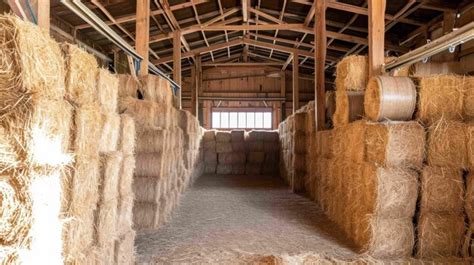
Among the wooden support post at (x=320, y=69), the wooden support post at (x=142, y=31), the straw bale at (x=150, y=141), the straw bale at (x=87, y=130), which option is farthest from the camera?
the wooden support post at (x=320, y=69)

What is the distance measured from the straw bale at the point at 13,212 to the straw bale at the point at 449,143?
12.7 feet

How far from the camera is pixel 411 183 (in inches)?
150

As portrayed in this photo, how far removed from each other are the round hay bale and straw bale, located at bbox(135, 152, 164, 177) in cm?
296

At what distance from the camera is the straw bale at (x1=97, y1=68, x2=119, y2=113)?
119 inches

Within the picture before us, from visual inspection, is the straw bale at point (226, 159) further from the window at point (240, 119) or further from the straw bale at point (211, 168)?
the window at point (240, 119)

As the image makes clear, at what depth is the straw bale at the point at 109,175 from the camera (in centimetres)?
301

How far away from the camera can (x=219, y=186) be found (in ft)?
30.2

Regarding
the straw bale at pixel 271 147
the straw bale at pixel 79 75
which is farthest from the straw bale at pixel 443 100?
the straw bale at pixel 271 147

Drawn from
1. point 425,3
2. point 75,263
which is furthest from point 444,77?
point 425,3

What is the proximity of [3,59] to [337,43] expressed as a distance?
11.8 meters

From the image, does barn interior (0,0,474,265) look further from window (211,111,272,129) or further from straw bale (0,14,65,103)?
window (211,111,272,129)

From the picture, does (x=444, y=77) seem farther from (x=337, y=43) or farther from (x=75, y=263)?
(x=337, y=43)

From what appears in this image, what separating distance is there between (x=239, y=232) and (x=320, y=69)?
164 inches

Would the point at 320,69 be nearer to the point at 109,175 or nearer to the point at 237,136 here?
the point at 109,175
